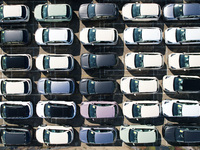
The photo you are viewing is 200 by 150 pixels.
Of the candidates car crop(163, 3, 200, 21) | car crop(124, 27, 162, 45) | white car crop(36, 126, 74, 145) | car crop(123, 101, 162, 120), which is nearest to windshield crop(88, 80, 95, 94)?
car crop(123, 101, 162, 120)

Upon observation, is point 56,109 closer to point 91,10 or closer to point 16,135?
point 16,135

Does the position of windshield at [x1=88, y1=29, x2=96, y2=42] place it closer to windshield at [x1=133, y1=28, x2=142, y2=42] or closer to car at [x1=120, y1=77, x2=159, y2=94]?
windshield at [x1=133, y1=28, x2=142, y2=42]

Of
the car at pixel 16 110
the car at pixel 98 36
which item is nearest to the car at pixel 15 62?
the car at pixel 16 110

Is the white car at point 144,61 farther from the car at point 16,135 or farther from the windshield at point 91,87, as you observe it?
the car at point 16,135

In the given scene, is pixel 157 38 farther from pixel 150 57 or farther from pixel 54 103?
pixel 54 103

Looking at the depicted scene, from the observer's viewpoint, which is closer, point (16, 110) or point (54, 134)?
point (54, 134)

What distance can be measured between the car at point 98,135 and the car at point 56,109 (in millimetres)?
1801

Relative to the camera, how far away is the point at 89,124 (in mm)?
19781

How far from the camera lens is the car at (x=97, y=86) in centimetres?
1850

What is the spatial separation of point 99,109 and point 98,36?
247 inches

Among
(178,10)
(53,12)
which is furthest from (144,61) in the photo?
(53,12)

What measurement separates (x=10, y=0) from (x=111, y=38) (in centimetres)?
1022

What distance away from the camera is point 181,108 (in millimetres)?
18234

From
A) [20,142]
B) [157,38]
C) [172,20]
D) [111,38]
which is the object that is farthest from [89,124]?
[172,20]
